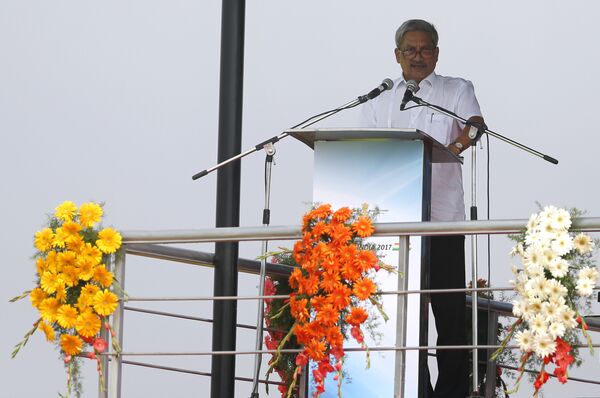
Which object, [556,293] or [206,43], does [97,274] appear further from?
[206,43]

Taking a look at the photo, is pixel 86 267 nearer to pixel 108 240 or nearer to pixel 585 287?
pixel 108 240

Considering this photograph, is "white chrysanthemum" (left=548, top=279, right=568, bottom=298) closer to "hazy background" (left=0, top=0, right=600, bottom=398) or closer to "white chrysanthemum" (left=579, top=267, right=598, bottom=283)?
"white chrysanthemum" (left=579, top=267, right=598, bottom=283)

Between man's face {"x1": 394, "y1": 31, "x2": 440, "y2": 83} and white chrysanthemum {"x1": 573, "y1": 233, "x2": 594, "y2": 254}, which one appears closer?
white chrysanthemum {"x1": 573, "y1": 233, "x2": 594, "y2": 254}

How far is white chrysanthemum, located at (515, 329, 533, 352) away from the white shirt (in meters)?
1.20

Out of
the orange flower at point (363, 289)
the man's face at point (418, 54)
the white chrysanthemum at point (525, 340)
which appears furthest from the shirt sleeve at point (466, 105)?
the white chrysanthemum at point (525, 340)

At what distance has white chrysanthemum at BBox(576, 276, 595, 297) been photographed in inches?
182

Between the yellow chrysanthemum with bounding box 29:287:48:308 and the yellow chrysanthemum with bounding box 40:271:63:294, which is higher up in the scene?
the yellow chrysanthemum with bounding box 40:271:63:294

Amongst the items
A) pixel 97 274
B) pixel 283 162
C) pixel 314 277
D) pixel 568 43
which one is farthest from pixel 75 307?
pixel 568 43

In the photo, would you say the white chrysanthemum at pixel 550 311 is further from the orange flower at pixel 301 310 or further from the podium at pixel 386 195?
the orange flower at pixel 301 310

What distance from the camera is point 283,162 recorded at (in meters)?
8.33

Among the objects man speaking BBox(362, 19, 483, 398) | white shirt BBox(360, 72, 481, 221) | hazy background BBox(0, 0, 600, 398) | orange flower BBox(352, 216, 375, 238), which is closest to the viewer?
orange flower BBox(352, 216, 375, 238)

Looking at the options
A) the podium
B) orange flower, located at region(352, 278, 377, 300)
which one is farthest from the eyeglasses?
orange flower, located at region(352, 278, 377, 300)

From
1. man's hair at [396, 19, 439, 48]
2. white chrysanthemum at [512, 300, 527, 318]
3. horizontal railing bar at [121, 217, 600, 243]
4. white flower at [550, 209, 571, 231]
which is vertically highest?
man's hair at [396, 19, 439, 48]

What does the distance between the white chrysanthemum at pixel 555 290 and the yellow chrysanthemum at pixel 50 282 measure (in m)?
1.73
